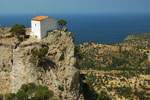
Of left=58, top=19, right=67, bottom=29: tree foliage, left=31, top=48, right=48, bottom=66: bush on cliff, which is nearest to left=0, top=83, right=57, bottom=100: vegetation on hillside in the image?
left=31, top=48, right=48, bottom=66: bush on cliff

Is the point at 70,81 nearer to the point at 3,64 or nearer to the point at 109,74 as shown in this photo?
the point at 3,64

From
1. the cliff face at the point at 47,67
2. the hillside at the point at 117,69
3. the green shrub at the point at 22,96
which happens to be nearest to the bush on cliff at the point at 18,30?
the cliff face at the point at 47,67

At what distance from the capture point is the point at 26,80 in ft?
96.9

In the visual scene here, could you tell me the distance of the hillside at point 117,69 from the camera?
4622 centimetres

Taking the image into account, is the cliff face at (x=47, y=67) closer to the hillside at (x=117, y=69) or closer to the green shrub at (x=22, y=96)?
the green shrub at (x=22, y=96)

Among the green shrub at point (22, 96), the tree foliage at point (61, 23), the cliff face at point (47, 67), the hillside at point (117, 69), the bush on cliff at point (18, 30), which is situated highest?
the tree foliage at point (61, 23)

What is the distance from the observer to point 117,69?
225ft

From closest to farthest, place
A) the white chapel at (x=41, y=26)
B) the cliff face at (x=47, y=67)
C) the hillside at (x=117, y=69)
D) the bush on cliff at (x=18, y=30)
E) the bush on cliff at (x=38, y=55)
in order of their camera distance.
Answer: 1. the bush on cliff at (x=38, y=55)
2. the cliff face at (x=47, y=67)
3. the white chapel at (x=41, y=26)
4. the bush on cliff at (x=18, y=30)
5. the hillside at (x=117, y=69)

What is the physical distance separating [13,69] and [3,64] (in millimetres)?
2532

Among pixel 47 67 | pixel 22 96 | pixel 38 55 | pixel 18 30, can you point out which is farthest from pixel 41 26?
pixel 22 96

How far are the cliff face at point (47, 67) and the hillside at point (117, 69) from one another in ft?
18.0

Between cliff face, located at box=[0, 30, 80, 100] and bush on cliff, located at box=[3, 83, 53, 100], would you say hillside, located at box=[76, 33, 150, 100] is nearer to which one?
cliff face, located at box=[0, 30, 80, 100]

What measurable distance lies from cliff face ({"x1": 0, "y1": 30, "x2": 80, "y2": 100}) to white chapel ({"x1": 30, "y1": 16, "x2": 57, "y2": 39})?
2.51 feet

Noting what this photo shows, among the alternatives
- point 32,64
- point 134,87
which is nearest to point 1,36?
point 32,64
